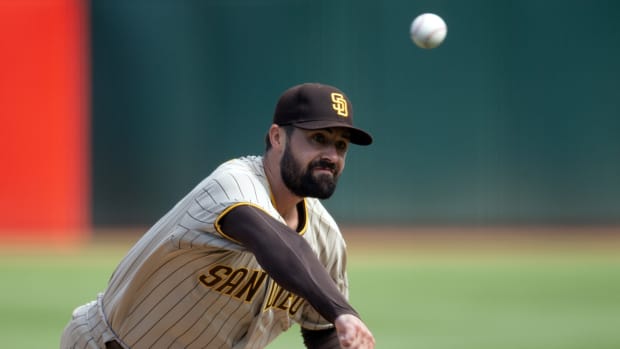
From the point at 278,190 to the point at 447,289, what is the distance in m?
6.51

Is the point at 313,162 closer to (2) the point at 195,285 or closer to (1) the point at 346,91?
(2) the point at 195,285

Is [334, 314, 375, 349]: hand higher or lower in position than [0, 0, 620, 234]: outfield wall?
lower

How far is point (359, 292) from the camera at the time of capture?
401 inches

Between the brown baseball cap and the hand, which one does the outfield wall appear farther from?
the hand

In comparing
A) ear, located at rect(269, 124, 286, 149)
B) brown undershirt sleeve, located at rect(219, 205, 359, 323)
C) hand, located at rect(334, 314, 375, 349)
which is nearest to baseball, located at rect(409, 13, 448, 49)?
ear, located at rect(269, 124, 286, 149)

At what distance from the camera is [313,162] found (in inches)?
159

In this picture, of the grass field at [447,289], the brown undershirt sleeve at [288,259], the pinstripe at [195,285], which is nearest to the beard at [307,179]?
the pinstripe at [195,285]

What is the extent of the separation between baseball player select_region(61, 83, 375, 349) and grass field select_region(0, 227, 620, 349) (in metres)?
3.17

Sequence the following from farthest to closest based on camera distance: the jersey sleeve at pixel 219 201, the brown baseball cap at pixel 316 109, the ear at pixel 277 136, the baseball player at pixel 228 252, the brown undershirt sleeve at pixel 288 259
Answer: the ear at pixel 277 136 < the brown baseball cap at pixel 316 109 < the baseball player at pixel 228 252 < the jersey sleeve at pixel 219 201 < the brown undershirt sleeve at pixel 288 259

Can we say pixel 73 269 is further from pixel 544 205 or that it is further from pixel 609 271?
pixel 544 205

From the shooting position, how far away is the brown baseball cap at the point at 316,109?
397 centimetres

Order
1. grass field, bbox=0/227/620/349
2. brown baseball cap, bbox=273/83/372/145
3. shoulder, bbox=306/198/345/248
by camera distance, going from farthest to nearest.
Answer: grass field, bbox=0/227/620/349, shoulder, bbox=306/198/345/248, brown baseball cap, bbox=273/83/372/145

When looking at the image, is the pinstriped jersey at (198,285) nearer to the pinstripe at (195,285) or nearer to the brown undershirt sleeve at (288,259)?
the pinstripe at (195,285)

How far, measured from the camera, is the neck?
13.6 ft
